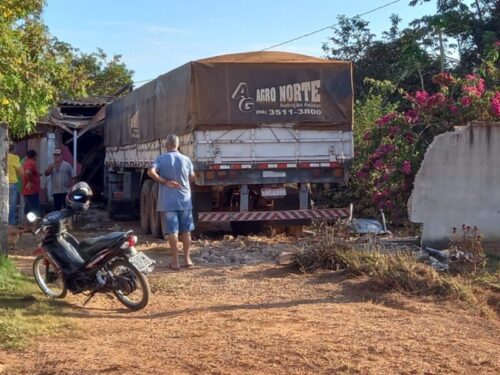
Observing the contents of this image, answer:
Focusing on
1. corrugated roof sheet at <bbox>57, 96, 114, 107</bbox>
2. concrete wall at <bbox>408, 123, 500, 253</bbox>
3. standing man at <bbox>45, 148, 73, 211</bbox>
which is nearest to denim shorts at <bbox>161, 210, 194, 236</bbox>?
concrete wall at <bbox>408, 123, 500, 253</bbox>

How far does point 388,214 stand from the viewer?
45.0 ft

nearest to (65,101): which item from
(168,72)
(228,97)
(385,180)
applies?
(168,72)

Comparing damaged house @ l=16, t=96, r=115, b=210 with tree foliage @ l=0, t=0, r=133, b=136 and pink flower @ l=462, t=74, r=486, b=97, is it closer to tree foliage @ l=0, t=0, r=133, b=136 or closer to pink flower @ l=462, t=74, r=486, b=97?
tree foliage @ l=0, t=0, r=133, b=136

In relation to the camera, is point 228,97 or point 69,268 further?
point 228,97

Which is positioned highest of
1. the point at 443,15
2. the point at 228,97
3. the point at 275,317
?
the point at 443,15

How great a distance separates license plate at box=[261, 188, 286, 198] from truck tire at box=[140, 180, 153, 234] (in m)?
2.84

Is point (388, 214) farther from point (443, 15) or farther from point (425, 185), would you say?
point (443, 15)

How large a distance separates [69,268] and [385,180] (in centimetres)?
651

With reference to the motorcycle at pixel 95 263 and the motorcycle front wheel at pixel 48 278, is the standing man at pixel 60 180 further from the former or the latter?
the motorcycle at pixel 95 263

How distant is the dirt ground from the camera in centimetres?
487

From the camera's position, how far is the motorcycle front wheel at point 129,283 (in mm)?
6777

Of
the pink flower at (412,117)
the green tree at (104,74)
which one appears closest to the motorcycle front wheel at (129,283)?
the pink flower at (412,117)

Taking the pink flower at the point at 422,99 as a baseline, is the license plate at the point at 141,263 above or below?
below

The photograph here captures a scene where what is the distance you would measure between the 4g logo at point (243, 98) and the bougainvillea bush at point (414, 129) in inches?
90.2
